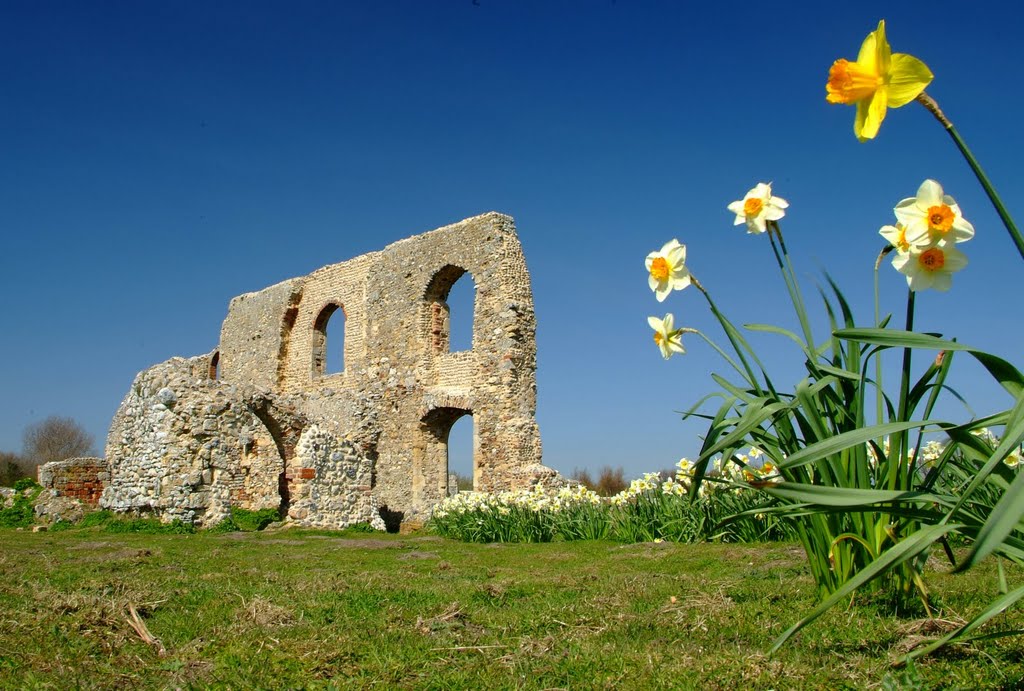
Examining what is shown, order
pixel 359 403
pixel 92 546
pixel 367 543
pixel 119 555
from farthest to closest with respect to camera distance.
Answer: pixel 359 403
pixel 367 543
pixel 92 546
pixel 119 555

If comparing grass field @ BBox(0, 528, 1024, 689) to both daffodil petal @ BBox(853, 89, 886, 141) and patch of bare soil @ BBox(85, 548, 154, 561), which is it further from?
daffodil petal @ BBox(853, 89, 886, 141)

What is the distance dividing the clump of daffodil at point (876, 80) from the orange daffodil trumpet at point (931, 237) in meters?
0.49

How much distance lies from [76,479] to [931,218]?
59.7 ft

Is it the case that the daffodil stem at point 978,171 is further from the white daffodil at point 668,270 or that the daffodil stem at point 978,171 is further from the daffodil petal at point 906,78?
the white daffodil at point 668,270

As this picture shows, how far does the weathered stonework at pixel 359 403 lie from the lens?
13180 millimetres

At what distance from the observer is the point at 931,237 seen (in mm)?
2363

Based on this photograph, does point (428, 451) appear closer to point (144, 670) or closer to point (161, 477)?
point (161, 477)

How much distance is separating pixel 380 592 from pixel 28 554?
15.8 feet

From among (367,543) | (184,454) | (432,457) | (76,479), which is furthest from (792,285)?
(76,479)

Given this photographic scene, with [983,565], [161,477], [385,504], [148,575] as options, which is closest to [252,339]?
[385,504]

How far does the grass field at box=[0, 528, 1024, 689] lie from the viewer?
2.92 meters

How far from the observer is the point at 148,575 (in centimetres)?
629

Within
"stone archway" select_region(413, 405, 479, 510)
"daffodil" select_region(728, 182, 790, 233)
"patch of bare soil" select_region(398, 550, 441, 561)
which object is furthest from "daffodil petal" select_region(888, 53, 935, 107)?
"stone archway" select_region(413, 405, 479, 510)

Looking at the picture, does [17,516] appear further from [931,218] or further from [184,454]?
[931,218]
